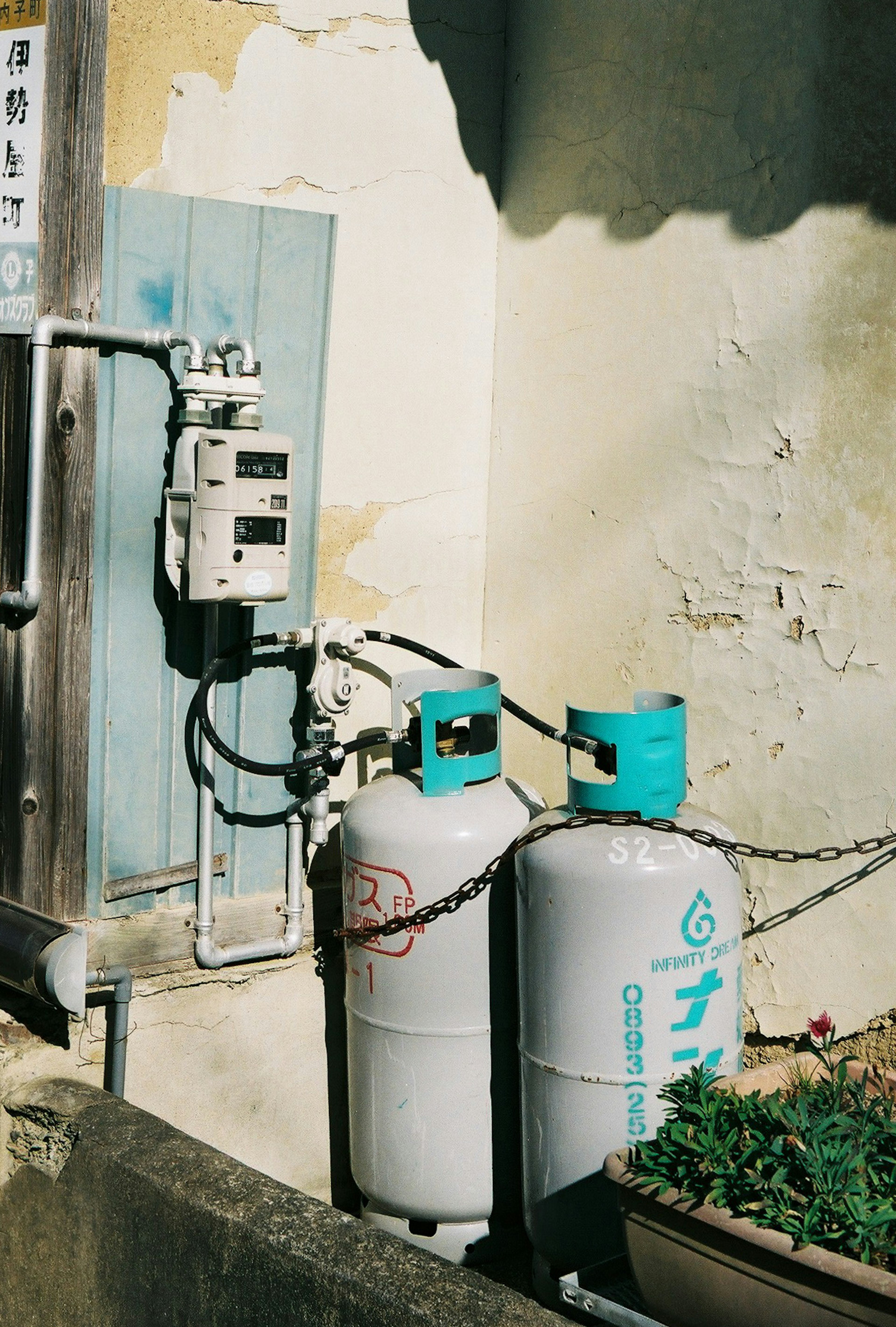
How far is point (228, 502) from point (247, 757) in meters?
0.78

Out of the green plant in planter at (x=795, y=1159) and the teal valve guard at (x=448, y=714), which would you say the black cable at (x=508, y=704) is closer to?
the teal valve guard at (x=448, y=714)

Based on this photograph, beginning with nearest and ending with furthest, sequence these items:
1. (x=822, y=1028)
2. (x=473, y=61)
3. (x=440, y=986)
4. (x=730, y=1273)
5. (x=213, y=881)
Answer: (x=730, y=1273) < (x=822, y=1028) < (x=440, y=986) < (x=213, y=881) < (x=473, y=61)

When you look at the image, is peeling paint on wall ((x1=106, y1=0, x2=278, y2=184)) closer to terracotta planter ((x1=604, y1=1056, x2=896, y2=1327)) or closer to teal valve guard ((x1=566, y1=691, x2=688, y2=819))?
teal valve guard ((x1=566, y1=691, x2=688, y2=819))

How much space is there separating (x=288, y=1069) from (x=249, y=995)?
0.91 ft

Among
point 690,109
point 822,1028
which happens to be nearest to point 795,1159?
point 822,1028

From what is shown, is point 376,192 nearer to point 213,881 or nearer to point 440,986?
point 213,881

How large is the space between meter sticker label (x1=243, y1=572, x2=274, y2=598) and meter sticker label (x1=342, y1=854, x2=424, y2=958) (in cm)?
73

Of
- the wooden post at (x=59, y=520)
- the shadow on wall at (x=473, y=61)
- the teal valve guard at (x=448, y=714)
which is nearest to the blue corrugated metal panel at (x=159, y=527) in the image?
the wooden post at (x=59, y=520)

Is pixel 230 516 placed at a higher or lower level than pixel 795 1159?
higher

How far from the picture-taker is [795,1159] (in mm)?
2361

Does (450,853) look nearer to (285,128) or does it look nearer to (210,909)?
(210,909)

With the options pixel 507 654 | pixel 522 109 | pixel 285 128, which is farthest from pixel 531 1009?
pixel 522 109

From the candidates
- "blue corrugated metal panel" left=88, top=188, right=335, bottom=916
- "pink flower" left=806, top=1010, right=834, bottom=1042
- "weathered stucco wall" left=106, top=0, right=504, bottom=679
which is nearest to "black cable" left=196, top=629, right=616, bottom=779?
"blue corrugated metal panel" left=88, top=188, right=335, bottom=916

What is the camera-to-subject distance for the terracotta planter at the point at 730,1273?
7.04ft
